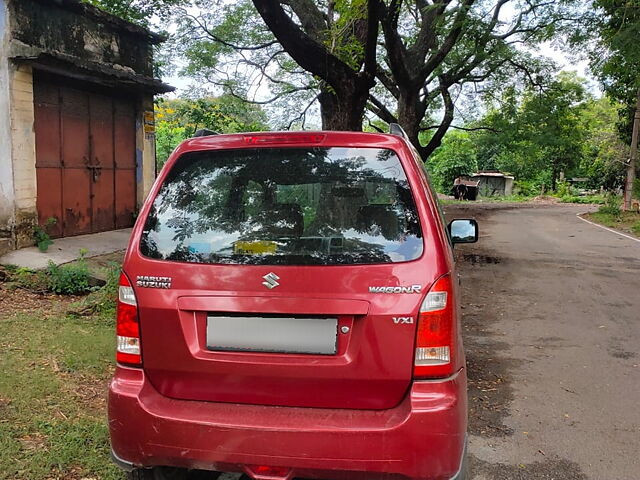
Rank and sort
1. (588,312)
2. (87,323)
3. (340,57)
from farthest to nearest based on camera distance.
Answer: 1. (340,57)
2. (588,312)
3. (87,323)

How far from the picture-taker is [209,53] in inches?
625

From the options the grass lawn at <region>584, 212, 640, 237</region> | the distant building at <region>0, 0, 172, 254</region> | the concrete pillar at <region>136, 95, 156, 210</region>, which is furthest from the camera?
the grass lawn at <region>584, 212, 640, 237</region>

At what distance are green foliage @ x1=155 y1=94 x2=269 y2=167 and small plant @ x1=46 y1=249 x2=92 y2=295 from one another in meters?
6.17

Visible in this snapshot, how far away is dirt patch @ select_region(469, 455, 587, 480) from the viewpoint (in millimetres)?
3072

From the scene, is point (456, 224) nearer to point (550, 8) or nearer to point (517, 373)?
point (517, 373)

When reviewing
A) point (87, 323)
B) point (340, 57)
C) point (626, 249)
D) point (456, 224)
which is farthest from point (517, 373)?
point (626, 249)

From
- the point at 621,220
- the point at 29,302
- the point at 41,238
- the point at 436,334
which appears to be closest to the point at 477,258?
the point at 41,238

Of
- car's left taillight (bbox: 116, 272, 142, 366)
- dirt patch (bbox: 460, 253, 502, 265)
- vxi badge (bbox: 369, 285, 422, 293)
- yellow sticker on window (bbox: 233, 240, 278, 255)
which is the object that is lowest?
dirt patch (bbox: 460, 253, 502, 265)

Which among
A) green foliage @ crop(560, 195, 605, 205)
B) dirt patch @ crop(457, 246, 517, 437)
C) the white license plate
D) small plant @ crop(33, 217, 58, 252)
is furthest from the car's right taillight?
green foliage @ crop(560, 195, 605, 205)

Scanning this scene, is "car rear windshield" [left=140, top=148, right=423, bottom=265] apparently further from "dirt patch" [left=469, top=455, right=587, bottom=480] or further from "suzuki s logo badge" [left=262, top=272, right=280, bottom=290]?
"dirt patch" [left=469, top=455, right=587, bottom=480]

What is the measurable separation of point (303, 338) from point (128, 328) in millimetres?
772

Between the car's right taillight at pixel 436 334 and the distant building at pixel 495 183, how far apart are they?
1936 inches

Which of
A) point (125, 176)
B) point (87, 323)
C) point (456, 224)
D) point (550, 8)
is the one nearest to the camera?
point (456, 224)

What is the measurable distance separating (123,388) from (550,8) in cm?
1609
